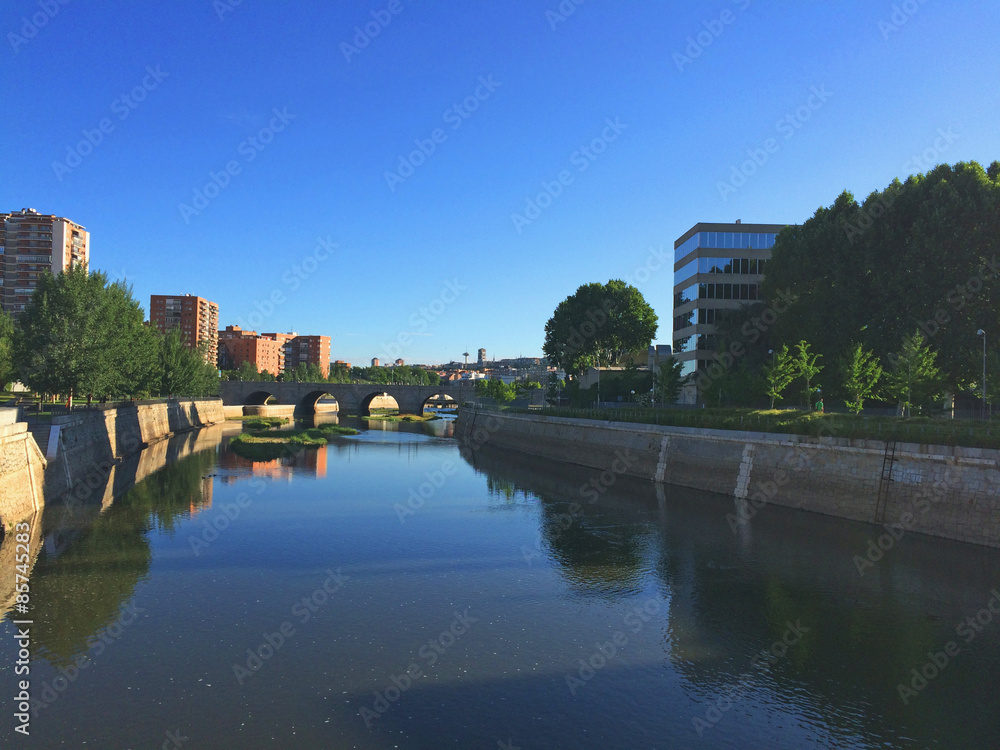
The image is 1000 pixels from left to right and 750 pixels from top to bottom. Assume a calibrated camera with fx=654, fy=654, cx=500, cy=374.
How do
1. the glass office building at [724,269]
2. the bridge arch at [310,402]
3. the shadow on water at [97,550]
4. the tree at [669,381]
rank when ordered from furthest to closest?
1. the bridge arch at [310,402]
2. the glass office building at [724,269]
3. the tree at [669,381]
4. the shadow on water at [97,550]

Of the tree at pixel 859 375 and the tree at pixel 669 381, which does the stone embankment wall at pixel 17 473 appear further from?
the tree at pixel 669 381

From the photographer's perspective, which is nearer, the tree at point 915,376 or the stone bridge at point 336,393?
the tree at point 915,376

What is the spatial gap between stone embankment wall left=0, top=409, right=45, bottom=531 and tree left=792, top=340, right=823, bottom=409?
5042 centimetres

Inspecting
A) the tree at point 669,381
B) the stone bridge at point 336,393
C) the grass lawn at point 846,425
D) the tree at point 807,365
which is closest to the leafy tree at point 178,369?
the stone bridge at point 336,393

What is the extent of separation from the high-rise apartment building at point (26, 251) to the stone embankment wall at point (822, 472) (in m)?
124

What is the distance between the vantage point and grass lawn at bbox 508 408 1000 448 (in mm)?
31359

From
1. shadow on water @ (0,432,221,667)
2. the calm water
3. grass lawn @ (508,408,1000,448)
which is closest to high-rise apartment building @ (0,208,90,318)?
shadow on water @ (0,432,221,667)

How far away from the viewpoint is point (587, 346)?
10325cm

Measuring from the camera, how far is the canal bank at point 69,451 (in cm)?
3034

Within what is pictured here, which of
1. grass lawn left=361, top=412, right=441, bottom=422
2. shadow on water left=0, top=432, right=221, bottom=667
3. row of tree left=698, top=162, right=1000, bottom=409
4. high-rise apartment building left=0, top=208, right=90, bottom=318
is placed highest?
high-rise apartment building left=0, top=208, right=90, bottom=318

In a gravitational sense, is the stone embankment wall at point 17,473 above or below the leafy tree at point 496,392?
below

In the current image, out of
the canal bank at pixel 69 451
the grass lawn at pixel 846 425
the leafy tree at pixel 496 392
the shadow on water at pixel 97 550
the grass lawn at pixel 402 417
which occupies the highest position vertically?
the leafy tree at pixel 496 392

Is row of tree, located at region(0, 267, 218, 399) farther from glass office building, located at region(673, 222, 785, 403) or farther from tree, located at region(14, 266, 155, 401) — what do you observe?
glass office building, located at region(673, 222, 785, 403)

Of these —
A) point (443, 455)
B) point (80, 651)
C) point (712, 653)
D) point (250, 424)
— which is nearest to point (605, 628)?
point (712, 653)
